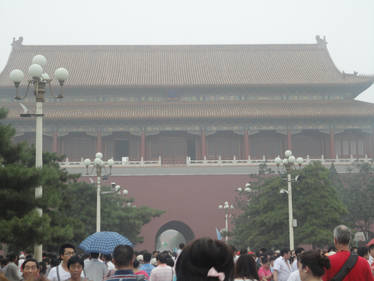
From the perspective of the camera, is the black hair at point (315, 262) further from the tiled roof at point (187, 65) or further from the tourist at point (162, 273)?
the tiled roof at point (187, 65)

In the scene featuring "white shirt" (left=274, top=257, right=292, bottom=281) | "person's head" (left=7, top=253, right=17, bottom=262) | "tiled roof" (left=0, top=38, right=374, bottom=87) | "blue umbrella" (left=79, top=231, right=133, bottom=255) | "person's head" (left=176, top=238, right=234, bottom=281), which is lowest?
"white shirt" (left=274, top=257, right=292, bottom=281)

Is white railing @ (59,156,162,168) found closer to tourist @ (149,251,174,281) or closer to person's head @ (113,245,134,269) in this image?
tourist @ (149,251,174,281)

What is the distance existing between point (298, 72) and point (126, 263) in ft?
101

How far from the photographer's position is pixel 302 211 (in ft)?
66.5

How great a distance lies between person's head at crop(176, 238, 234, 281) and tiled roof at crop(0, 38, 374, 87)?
30.6m

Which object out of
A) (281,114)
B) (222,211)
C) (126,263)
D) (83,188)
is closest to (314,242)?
(83,188)

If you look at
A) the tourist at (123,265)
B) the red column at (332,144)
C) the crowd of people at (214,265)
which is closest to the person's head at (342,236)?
the crowd of people at (214,265)

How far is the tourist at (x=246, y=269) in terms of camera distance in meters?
5.08

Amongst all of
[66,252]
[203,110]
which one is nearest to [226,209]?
[203,110]

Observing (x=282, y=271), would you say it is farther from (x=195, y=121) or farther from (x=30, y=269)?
(x=195, y=121)

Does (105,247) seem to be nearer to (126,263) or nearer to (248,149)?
(126,263)

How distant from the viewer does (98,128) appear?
32438mm

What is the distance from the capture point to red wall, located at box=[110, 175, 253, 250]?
2998cm

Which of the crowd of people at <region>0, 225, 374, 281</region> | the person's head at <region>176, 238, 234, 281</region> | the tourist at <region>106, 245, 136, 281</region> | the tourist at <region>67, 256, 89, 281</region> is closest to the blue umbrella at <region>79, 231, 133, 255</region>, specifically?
the crowd of people at <region>0, 225, 374, 281</region>
